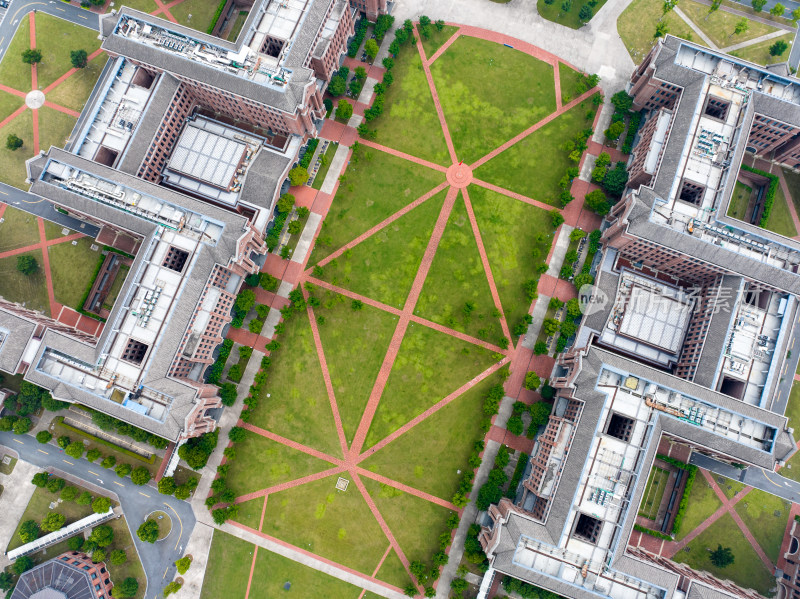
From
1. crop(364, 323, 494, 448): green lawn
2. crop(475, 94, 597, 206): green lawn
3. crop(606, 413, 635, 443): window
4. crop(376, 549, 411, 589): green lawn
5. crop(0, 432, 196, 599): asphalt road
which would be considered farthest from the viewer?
crop(475, 94, 597, 206): green lawn

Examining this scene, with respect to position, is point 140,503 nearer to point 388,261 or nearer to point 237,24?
point 388,261

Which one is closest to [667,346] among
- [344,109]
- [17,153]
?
[344,109]

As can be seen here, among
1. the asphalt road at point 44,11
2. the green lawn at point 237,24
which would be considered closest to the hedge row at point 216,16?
the green lawn at point 237,24

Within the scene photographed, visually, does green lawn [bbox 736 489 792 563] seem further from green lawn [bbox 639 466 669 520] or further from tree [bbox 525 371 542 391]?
tree [bbox 525 371 542 391]

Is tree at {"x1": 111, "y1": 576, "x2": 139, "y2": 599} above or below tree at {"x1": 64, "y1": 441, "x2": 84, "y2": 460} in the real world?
below

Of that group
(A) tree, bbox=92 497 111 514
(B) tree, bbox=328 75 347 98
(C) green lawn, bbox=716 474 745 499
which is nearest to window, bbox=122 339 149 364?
(A) tree, bbox=92 497 111 514

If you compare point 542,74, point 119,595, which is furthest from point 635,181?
point 119,595

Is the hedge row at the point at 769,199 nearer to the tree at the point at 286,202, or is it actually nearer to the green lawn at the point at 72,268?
the tree at the point at 286,202

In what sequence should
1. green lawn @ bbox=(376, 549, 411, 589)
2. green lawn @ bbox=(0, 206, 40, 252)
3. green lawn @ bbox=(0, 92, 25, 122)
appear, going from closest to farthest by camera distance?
green lawn @ bbox=(376, 549, 411, 589) → green lawn @ bbox=(0, 206, 40, 252) → green lawn @ bbox=(0, 92, 25, 122)
